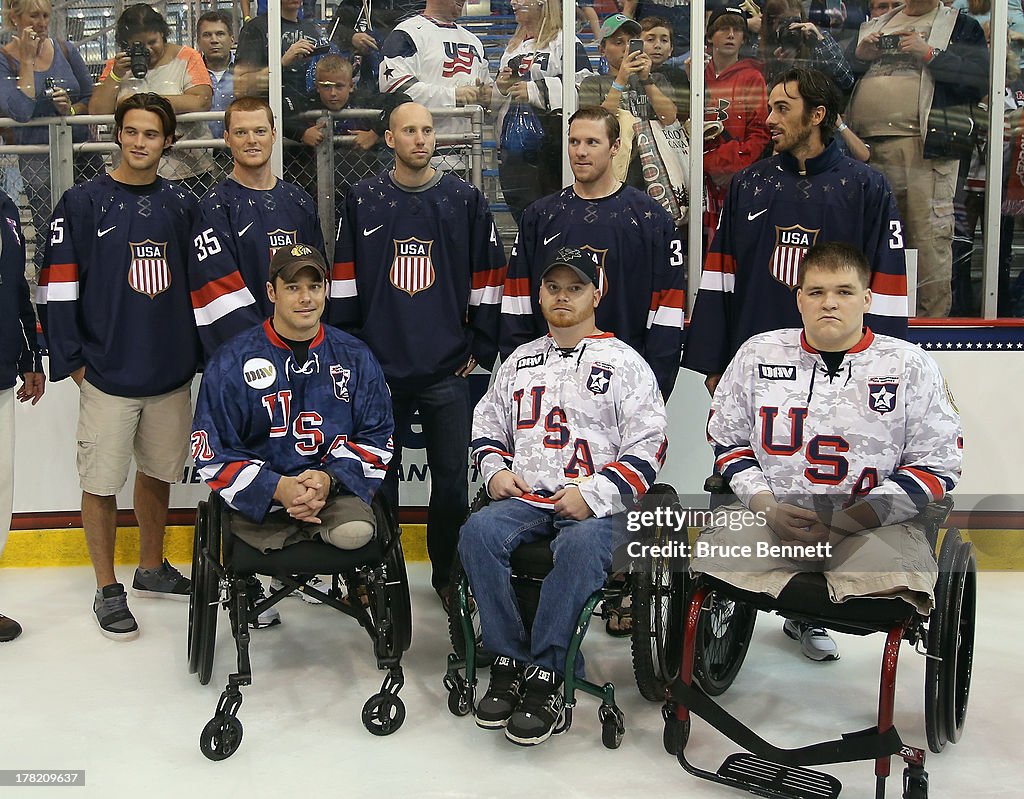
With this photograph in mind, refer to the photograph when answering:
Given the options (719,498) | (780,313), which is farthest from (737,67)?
(719,498)

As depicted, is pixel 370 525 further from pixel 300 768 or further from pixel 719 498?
pixel 719 498

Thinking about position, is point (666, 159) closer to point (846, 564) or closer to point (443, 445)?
point (443, 445)

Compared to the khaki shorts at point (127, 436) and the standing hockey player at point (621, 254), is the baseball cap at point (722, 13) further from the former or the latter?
the khaki shorts at point (127, 436)

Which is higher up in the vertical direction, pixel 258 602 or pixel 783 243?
pixel 783 243

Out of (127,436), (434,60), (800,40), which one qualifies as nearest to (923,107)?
(800,40)

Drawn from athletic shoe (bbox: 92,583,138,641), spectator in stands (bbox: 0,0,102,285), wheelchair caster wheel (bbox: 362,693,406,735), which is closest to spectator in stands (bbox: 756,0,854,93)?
spectator in stands (bbox: 0,0,102,285)

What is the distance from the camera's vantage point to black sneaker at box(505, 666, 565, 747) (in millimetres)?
2498

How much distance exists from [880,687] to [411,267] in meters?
1.81

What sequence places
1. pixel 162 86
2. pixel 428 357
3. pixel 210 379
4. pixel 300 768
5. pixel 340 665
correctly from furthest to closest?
pixel 162 86 → pixel 428 357 → pixel 340 665 → pixel 210 379 → pixel 300 768

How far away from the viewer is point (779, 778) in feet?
7.77

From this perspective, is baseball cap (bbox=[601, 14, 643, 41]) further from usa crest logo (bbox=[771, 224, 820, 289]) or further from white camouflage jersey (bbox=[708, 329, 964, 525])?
white camouflage jersey (bbox=[708, 329, 964, 525])

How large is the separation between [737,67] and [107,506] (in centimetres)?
282

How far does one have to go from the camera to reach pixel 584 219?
3.31 metres

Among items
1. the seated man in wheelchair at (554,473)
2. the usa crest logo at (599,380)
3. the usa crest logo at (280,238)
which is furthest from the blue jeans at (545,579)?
the usa crest logo at (280,238)
